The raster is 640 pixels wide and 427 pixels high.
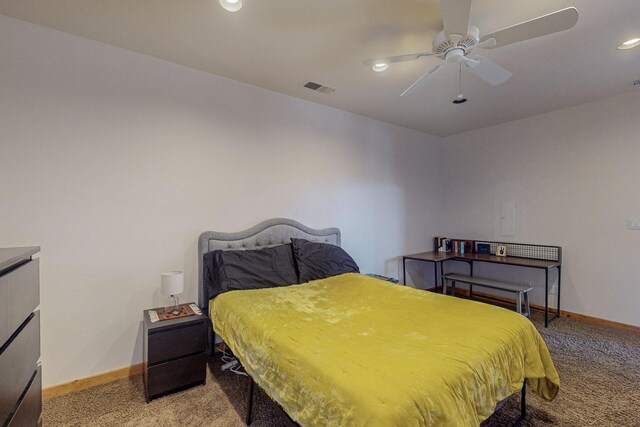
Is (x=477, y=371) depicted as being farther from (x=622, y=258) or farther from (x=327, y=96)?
(x=622, y=258)

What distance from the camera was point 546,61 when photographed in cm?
270

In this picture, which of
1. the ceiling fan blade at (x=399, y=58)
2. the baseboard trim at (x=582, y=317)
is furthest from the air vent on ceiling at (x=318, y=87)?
the baseboard trim at (x=582, y=317)

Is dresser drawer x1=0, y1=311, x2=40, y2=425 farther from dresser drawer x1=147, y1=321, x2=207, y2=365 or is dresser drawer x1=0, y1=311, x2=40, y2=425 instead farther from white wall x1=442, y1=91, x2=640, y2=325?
white wall x1=442, y1=91, x2=640, y2=325

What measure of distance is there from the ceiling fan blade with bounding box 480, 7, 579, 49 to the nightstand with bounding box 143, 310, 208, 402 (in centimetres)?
284

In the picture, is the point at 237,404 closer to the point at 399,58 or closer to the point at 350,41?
the point at 399,58

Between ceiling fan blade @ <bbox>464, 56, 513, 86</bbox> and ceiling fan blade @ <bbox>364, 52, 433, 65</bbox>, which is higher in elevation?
ceiling fan blade @ <bbox>364, 52, 433, 65</bbox>

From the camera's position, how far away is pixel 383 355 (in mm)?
1452

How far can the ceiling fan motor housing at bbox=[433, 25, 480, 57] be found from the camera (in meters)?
1.88

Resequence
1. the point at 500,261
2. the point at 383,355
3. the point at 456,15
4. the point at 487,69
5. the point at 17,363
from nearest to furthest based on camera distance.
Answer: the point at 17,363
the point at 383,355
the point at 456,15
the point at 487,69
the point at 500,261

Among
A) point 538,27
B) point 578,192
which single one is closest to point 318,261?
point 538,27

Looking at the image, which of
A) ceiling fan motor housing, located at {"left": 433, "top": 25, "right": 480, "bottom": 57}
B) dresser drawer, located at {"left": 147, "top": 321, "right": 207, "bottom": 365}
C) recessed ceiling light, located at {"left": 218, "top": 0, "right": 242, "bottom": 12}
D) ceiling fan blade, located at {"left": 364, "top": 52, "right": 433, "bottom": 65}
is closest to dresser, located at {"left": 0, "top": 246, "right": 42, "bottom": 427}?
dresser drawer, located at {"left": 147, "top": 321, "right": 207, "bottom": 365}

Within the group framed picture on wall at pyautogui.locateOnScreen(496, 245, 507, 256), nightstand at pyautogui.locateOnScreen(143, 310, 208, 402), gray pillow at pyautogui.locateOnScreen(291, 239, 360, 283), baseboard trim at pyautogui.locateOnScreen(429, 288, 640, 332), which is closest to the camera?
nightstand at pyautogui.locateOnScreen(143, 310, 208, 402)

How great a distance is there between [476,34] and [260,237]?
2529mm

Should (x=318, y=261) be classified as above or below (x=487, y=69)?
below
